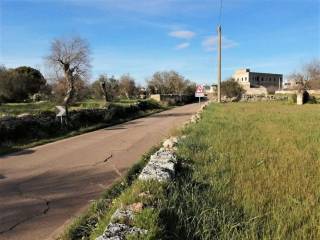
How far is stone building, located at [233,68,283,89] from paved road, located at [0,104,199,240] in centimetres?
14778

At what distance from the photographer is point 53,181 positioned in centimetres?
964

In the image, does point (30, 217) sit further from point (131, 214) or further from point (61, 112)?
point (61, 112)

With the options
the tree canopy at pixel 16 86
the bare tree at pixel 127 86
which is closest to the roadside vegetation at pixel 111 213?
the tree canopy at pixel 16 86

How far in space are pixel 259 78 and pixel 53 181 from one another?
538 ft

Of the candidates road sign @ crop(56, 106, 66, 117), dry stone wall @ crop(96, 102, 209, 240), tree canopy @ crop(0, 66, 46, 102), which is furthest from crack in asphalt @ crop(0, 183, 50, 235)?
tree canopy @ crop(0, 66, 46, 102)

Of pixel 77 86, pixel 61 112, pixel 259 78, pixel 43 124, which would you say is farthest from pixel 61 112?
pixel 259 78

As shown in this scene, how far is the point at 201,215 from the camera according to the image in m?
5.32

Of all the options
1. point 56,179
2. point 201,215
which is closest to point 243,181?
point 201,215

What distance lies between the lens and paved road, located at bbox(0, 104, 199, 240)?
6.78 meters

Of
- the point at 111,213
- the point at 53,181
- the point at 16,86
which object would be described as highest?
the point at 16,86

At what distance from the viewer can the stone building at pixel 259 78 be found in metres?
162

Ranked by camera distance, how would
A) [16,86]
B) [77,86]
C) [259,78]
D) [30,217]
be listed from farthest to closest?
[259,78]
[16,86]
[77,86]
[30,217]

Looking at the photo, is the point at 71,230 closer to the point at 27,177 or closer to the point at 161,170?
the point at 161,170

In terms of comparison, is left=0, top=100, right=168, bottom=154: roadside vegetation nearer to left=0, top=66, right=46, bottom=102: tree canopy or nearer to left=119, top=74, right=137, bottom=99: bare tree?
left=0, top=66, right=46, bottom=102: tree canopy
